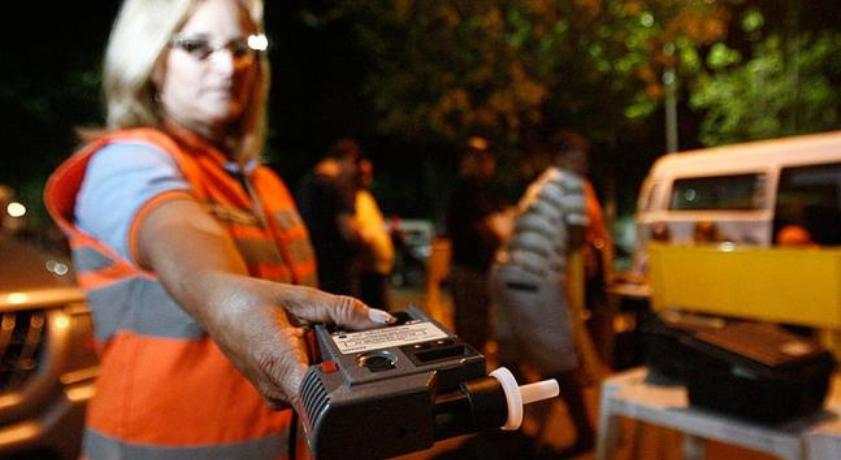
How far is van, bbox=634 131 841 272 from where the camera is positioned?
6395 mm

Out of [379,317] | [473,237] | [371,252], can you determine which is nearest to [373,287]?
[371,252]

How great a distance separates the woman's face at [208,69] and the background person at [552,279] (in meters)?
3.03

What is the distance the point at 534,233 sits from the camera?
13.7ft

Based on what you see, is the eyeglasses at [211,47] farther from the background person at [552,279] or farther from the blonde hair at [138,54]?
the background person at [552,279]

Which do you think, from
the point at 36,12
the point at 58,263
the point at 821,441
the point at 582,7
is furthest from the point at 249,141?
the point at 36,12

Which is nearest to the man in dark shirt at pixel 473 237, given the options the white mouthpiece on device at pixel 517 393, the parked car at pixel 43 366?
the parked car at pixel 43 366

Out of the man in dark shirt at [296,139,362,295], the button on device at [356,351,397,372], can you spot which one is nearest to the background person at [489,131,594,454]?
the man in dark shirt at [296,139,362,295]

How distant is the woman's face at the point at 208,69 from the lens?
124cm

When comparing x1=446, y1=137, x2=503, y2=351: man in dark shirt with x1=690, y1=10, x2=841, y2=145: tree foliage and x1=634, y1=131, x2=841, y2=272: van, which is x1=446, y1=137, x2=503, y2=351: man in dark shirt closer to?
x1=634, y1=131, x2=841, y2=272: van

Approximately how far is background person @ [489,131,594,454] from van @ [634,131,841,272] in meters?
3.08

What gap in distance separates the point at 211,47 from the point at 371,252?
3.93 meters

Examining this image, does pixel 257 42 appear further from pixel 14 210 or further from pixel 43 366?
pixel 14 210

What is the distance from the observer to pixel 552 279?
4.11 metres

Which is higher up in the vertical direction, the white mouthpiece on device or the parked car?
the white mouthpiece on device
